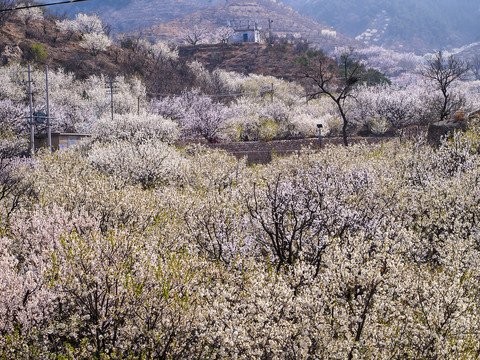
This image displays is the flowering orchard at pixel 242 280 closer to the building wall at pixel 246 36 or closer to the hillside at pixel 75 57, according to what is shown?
the hillside at pixel 75 57

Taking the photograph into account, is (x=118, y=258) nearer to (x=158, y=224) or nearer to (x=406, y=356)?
(x=158, y=224)

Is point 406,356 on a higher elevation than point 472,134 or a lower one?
lower

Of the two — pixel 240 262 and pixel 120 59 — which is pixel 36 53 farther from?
pixel 240 262

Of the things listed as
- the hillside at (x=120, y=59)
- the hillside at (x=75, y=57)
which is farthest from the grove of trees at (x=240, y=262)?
the hillside at (x=120, y=59)

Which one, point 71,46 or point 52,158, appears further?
point 71,46

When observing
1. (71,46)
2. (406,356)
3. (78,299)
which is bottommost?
(406,356)

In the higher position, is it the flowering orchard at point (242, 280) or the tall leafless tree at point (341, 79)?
the tall leafless tree at point (341, 79)

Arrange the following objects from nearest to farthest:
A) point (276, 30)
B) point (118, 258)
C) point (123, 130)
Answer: point (118, 258) < point (123, 130) < point (276, 30)

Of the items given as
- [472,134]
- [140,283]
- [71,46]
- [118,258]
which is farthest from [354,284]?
[71,46]

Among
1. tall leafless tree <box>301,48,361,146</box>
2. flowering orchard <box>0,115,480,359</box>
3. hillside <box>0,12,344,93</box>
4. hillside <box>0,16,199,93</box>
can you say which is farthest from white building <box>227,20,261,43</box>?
flowering orchard <box>0,115,480,359</box>

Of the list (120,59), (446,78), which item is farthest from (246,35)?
(446,78)
